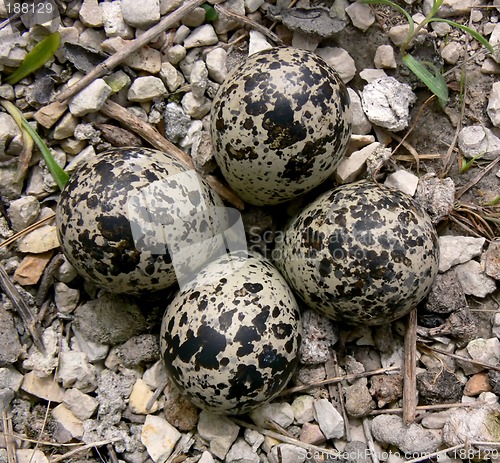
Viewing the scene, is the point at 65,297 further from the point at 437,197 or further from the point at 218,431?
the point at 437,197

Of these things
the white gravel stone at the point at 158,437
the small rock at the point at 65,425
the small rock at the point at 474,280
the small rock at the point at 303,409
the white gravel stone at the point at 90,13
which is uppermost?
the white gravel stone at the point at 90,13

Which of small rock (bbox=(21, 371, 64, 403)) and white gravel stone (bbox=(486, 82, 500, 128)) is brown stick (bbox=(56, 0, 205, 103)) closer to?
A: small rock (bbox=(21, 371, 64, 403))

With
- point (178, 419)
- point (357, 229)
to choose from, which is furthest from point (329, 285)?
point (178, 419)

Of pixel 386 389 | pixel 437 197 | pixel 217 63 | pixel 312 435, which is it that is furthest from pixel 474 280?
pixel 217 63

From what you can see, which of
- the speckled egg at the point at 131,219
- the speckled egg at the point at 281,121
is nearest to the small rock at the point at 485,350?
the speckled egg at the point at 281,121

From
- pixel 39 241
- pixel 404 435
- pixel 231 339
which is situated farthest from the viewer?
pixel 39 241

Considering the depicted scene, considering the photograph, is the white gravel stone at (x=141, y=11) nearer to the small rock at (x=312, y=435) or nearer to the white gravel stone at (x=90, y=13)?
the white gravel stone at (x=90, y=13)
